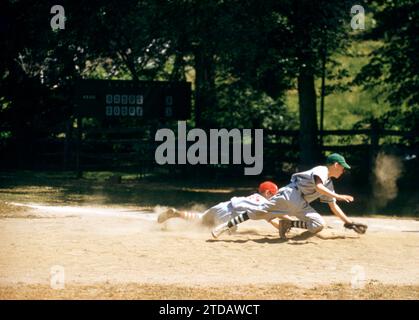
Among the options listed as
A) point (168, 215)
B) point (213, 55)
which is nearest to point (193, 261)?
point (168, 215)

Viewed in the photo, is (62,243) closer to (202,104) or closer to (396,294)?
(396,294)

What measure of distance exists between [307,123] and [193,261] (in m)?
15.2

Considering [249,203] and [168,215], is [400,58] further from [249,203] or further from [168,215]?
[168,215]

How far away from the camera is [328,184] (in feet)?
46.4

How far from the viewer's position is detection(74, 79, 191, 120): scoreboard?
2644 centimetres

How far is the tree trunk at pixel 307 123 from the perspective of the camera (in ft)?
86.3

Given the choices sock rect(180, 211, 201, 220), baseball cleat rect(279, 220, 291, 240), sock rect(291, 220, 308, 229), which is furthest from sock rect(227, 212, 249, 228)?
sock rect(180, 211, 201, 220)

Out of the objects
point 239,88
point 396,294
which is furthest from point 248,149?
point 396,294

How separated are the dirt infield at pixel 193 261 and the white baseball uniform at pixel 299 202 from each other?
37cm

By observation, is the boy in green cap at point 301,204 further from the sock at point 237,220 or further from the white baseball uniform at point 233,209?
the white baseball uniform at point 233,209

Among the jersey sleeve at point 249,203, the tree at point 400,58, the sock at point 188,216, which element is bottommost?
the sock at point 188,216

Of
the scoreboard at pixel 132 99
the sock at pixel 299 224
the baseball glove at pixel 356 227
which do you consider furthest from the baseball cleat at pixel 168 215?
the scoreboard at pixel 132 99

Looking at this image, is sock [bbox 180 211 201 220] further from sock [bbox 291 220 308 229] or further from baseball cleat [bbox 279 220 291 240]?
sock [bbox 291 220 308 229]

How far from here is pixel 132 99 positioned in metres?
26.6
